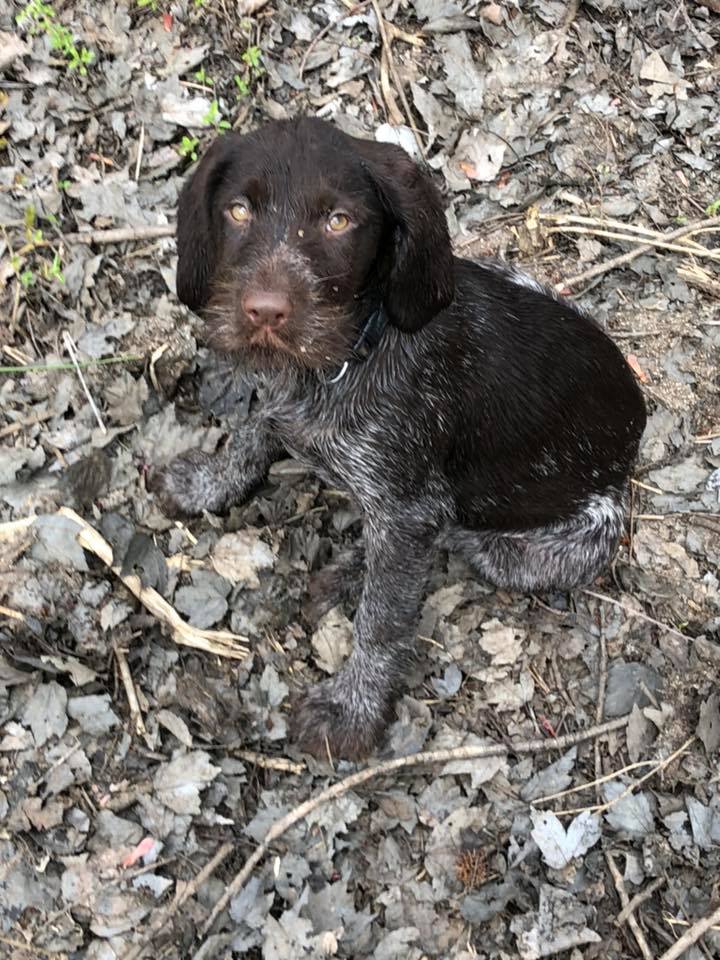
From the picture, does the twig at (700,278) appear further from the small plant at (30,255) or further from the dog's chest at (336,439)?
the small plant at (30,255)

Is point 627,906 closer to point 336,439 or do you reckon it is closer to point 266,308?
point 336,439

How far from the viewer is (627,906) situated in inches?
146

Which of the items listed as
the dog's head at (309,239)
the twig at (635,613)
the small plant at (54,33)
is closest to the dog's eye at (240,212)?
the dog's head at (309,239)

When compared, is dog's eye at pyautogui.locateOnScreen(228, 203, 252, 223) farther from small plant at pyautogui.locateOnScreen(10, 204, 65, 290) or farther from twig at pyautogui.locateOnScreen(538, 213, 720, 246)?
twig at pyautogui.locateOnScreen(538, 213, 720, 246)

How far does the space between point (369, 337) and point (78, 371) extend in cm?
183

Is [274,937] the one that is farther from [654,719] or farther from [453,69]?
[453,69]

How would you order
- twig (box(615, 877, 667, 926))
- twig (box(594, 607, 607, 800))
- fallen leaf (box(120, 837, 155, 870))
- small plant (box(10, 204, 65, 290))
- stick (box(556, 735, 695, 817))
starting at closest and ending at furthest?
fallen leaf (box(120, 837, 155, 870)) → twig (box(615, 877, 667, 926)) → stick (box(556, 735, 695, 817)) → twig (box(594, 607, 607, 800)) → small plant (box(10, 204, 65, 290))

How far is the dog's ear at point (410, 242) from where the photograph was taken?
2930mm

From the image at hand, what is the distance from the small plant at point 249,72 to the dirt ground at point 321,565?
30 mm

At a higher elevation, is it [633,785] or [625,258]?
[625,258]

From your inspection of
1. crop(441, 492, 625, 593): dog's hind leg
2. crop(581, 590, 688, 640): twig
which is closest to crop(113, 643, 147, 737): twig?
crop(441, 492, 625, 593): dog's hind leg

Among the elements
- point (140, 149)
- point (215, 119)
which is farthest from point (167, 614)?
point (215, 119)

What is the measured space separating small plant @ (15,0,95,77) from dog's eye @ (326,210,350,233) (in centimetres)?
297

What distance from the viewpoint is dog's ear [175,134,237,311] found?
300 cm
